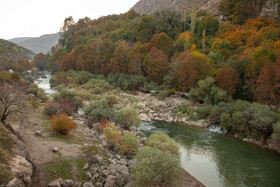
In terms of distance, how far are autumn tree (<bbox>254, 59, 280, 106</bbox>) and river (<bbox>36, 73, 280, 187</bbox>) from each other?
278 inches

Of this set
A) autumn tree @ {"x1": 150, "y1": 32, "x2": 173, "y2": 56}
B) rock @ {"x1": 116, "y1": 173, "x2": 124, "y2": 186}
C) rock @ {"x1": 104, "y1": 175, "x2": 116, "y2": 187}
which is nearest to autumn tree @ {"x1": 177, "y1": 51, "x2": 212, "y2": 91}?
autumn tree @ {"x1": 150, "y1": 32, "x2": 173, "y2": 56}

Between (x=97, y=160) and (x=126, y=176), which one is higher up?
(x=97, y=160)

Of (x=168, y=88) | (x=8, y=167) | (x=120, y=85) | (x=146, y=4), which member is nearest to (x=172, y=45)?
(x=168, y=88)

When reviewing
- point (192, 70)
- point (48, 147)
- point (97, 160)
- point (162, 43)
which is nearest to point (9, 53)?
point (162, 43)

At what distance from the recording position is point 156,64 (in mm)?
40781

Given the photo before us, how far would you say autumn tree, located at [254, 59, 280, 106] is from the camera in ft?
76.1

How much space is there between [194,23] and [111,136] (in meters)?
40.4

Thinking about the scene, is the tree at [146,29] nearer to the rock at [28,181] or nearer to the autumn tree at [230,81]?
the autumn tree at [230,81]

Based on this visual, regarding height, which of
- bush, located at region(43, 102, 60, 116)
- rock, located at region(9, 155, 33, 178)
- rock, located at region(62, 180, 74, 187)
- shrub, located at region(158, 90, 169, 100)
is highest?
rock, located at region(9, 155, 33, 178)

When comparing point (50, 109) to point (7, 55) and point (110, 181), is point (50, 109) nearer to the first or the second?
point (110, 181)

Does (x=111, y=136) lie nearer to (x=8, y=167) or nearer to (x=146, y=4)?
(x=8, y=167)

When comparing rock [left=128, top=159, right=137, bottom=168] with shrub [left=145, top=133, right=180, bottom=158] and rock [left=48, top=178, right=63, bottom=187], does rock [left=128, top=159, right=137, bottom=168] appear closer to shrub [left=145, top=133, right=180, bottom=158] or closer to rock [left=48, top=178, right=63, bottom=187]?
shrub [left=145, top=133, right=180, bottom=158]

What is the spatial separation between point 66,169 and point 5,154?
10.9 ft

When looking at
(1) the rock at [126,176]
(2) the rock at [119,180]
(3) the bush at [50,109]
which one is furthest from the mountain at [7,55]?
(2) the rock at [119,180]
